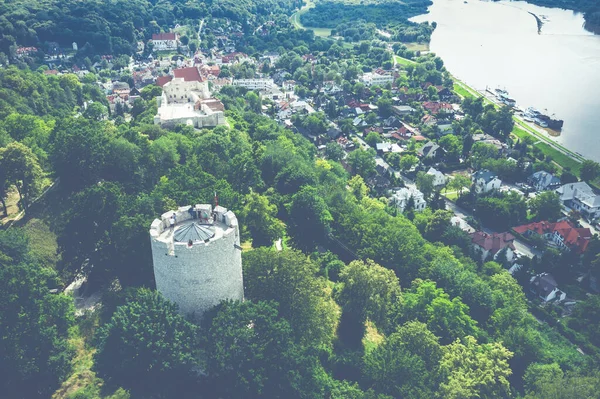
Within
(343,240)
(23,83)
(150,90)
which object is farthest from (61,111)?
(343,240)

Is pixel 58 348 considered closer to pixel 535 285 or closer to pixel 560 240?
pixel 535 285

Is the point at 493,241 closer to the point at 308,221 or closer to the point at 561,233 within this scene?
the point at 561,233

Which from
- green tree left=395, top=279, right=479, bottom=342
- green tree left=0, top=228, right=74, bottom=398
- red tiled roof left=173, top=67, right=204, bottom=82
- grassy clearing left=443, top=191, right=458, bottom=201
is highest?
green tree left=0, top=228, right=74, bottom=398

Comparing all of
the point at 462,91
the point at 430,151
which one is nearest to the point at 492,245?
the point at 430,151

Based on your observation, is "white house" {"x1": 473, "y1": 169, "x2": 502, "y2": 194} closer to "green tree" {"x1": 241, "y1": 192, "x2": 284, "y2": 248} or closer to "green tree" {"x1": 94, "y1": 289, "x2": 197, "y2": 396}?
"green tree" {"x1": 241, "y1": 192, "x2": 284, "y2": 248}

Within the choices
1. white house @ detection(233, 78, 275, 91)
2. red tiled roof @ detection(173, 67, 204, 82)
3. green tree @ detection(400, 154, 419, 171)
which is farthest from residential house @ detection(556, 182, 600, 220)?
white house @ detection(233, 78, 275, 91)

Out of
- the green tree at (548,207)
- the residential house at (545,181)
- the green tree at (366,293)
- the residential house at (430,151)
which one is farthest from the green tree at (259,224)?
the residential house at (545,181)
